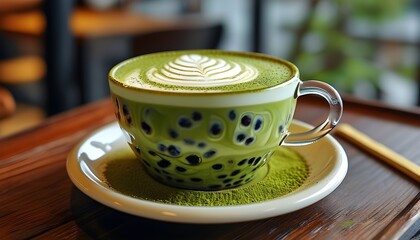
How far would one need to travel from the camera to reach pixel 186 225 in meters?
0.48

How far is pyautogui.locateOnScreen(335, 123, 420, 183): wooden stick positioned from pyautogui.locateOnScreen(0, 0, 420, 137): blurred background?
93cm

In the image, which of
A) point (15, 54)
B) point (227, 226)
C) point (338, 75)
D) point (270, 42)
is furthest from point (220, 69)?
point (15, 54)

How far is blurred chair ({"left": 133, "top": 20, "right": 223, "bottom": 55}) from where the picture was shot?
1545 millimetres

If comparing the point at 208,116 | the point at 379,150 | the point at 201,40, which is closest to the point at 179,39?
the point at 201,40

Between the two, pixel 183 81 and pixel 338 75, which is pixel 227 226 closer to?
pixel 183 81

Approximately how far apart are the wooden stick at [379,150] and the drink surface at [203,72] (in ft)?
0.58

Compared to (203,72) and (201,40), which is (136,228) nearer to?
(203,72)

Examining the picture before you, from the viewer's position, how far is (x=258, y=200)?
1.64 ft

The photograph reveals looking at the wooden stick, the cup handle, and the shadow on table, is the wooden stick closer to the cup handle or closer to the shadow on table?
the cup handle

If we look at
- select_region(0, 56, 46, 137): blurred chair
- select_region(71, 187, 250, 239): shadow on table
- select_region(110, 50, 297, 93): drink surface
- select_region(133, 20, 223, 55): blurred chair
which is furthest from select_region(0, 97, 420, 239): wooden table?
select_region(0, 56, 46, 137): blurred chair

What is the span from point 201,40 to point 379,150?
1.10 metres

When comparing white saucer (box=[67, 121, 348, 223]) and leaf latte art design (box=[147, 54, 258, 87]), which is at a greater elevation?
leaf latte art design (box=[147, 54, 258, 87])

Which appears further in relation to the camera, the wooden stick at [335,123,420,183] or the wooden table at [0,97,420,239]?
the wooden stick at [335,123,420,183]

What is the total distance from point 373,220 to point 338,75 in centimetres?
181
